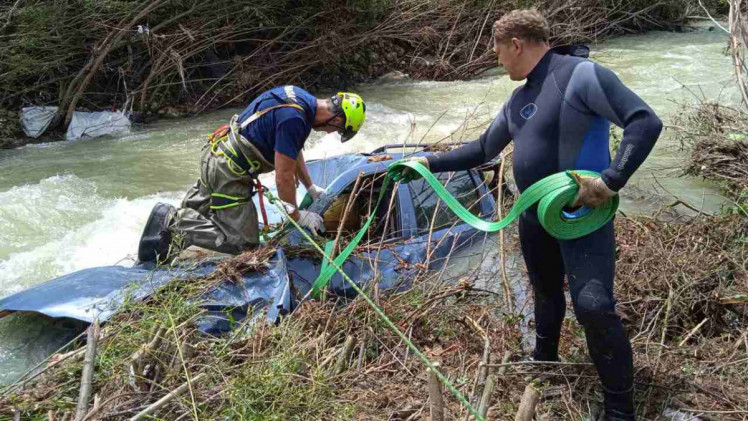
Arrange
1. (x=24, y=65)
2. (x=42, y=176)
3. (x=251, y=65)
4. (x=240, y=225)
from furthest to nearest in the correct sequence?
(x=251, y=65) → (x=24, y=65) → (x=42, y=176) → (x=240, y=225)

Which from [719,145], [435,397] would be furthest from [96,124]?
[435,397]

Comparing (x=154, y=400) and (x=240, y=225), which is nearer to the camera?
(x=154, y=400)

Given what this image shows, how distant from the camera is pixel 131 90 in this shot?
1127cm

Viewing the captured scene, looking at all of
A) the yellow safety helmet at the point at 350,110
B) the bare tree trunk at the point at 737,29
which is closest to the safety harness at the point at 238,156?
the yellow safety helmet at the point at 350,110

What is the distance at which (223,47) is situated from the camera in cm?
1215

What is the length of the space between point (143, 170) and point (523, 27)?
7.10 metres

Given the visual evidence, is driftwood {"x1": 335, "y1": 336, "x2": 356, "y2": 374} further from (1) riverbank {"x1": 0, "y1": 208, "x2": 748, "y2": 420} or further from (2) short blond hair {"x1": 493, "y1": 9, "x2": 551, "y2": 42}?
(2) short blond hair {"x1": 493, "y1": 9, "x2": 551, "y2": 42}

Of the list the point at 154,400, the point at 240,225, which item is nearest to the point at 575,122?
the point at 154,400

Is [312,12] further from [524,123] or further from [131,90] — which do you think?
[524,123]

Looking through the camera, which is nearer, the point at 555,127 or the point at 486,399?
the point at 486,399

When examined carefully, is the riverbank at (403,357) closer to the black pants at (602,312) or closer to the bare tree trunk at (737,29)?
the black pants at (602,312)

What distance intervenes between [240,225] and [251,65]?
26.8ft

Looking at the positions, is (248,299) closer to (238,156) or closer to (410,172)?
(238,156)

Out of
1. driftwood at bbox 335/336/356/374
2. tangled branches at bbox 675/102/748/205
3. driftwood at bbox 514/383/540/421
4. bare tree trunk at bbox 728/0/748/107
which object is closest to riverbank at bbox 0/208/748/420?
driftwood at bbox 335/336/356/374
